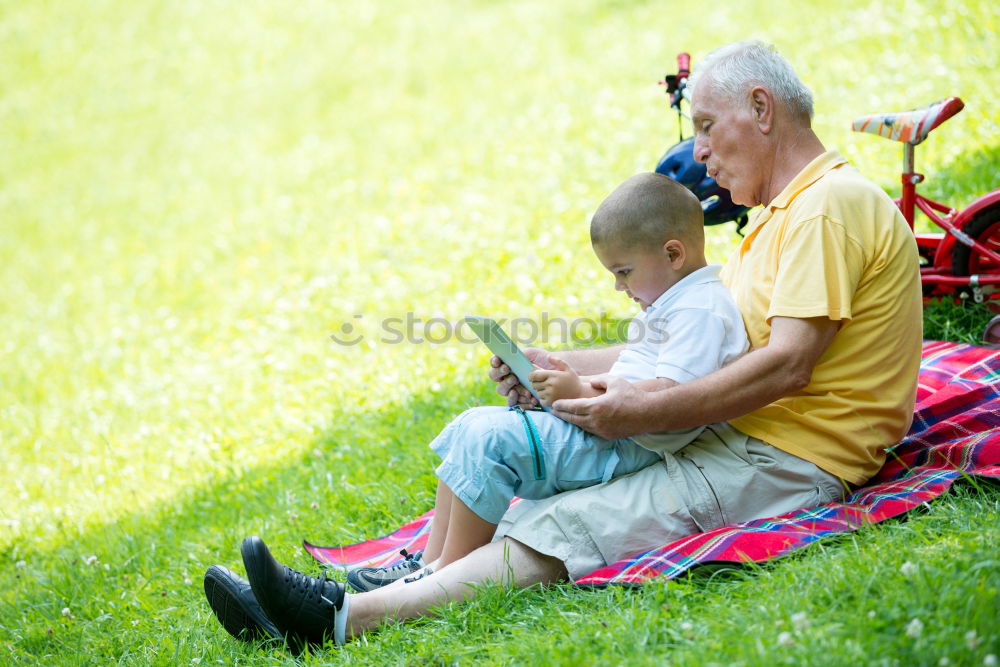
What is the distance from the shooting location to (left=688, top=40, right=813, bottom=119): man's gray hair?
2.80m

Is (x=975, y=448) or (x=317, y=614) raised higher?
(x=975, y=448)

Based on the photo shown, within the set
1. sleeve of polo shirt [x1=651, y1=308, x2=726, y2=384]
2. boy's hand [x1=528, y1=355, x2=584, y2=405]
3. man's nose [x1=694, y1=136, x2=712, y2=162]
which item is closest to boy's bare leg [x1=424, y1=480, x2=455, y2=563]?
boy's hand [x1=528, y1=355, x2=584, y2=405]

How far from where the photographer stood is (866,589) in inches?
88.6

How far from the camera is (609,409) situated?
8.79 feet

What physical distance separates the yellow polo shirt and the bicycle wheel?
1293 millimetres

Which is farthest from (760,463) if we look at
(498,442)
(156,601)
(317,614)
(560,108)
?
(560,108)

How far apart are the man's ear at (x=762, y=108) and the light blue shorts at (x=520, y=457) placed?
Answer: 103 centimetres

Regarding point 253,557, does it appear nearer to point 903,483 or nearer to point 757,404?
point 757,404

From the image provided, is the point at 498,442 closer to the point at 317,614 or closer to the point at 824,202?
the point at 317,614

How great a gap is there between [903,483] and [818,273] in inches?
28.8

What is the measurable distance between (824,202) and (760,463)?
0.78m

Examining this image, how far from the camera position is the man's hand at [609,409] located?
8.76 ft

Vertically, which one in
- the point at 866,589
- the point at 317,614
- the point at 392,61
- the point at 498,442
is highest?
the point at 392,61

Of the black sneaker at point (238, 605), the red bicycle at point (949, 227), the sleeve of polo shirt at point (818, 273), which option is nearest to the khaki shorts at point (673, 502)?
the sleeve of polo shirt at point (818, 273)
